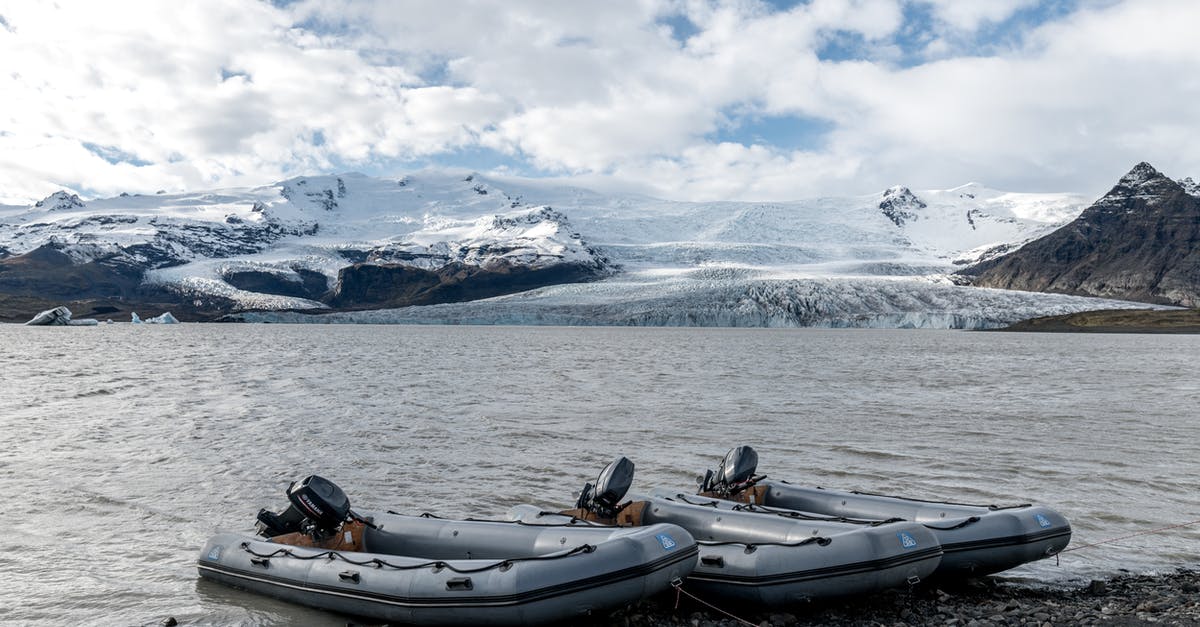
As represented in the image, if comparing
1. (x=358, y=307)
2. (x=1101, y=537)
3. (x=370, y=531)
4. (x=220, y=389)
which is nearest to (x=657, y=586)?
(x=370, y=531)

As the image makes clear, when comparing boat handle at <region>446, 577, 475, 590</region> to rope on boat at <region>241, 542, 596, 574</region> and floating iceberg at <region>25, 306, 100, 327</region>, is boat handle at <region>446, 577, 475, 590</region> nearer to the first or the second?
rope on boat at <region>241, 542, 596, 574</region>

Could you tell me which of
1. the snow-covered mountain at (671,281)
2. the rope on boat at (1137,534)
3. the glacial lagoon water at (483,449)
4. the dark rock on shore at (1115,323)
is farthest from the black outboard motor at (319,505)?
the dark rock on shore at (1115,323)

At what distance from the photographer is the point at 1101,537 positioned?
34.3 feet

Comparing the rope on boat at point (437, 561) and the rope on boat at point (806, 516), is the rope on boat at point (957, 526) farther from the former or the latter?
the rope on boat at point (437, 561)

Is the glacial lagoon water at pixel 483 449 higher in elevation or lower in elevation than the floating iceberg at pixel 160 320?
lower

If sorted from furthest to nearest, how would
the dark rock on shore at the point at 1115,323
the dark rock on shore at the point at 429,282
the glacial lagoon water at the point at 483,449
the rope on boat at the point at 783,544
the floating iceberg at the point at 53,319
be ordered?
the dark rock on shore at the point at 429,282
the floating iceberg at the point at 53,319
the dark rock on shore at the point at 1115,323
the glacial lagoon water at the point at 483,449
the rope on boat at the point at 783,544

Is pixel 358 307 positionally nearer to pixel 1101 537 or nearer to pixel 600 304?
pixel 600 304

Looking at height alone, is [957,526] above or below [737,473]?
below

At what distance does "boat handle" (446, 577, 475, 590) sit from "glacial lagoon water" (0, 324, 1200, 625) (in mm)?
1422

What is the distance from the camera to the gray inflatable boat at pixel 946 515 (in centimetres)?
839

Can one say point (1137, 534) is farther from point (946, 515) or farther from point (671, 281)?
point (671, 281)

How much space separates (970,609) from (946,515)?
5.51 feet

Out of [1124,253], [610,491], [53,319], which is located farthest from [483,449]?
[1124,253]

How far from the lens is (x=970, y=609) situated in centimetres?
753
